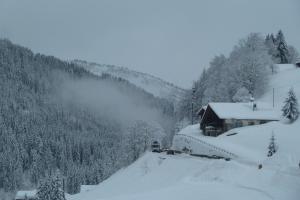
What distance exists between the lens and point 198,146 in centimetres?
6650

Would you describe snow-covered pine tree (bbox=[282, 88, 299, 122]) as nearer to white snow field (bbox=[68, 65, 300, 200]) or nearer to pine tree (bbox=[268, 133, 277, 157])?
white snow field (bbox=[68, 65, 300, 200])

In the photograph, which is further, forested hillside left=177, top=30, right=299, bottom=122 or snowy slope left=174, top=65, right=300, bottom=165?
forested hillside left=177, top=30, right=299, bottom=122

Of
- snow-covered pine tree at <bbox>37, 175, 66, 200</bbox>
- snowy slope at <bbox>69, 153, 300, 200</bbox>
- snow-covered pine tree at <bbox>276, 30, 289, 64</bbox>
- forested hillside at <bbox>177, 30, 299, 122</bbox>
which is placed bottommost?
snow-covered pine tree at <bbox>37, 175, 66, 200</bbox>

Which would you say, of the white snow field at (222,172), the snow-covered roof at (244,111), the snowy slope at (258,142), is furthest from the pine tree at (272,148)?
the snow-covered roof at (244,111)

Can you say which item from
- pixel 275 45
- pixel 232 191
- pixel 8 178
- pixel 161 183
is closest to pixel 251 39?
pixel 275 45

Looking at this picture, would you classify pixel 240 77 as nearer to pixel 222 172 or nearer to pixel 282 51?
pixel 282 51

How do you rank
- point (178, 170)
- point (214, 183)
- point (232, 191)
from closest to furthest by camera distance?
point (232, 191), point (214, 183), point (178, 170)

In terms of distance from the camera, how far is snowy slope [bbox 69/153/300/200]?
37.3 m

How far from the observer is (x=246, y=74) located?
92.4m

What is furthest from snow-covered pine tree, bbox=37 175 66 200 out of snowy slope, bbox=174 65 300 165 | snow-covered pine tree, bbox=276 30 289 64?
snow-covered pine tree, bbox=276 30 289 64

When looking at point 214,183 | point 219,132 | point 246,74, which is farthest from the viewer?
point 246,74

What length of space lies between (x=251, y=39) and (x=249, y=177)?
193 ft

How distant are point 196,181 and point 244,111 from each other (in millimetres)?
33545

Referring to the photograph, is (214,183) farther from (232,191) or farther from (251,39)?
(251,39)
